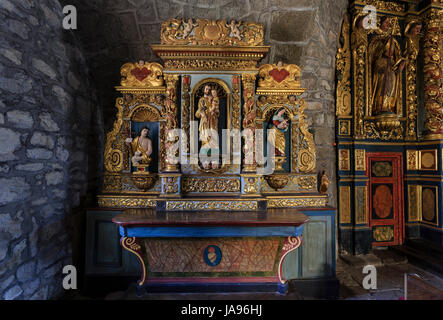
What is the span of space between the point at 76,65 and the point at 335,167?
16.2 feet

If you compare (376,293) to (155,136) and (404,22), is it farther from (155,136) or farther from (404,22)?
(404,22)

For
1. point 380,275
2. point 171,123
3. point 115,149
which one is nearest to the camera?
point 171,123

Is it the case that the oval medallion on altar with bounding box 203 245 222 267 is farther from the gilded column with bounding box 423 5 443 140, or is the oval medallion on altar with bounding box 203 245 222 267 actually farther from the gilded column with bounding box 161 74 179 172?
the gilded column with bounding box 423 5 443 140

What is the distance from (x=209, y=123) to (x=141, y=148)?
3.62ft

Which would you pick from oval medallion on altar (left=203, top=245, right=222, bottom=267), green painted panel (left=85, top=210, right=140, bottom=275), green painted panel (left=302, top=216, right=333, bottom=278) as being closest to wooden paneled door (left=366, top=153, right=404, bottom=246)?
green painted panel (left=302, top=216, right=333, bottom=278)

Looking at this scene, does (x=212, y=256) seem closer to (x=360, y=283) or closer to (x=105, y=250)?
(x=105, y=250)

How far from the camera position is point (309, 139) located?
3.27 metres

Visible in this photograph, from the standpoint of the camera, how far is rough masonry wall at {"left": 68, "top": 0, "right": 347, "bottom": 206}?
126 inches

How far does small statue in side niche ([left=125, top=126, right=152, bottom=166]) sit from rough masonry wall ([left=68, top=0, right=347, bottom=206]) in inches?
37.2

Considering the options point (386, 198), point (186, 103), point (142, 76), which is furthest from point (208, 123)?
point (386, 198)

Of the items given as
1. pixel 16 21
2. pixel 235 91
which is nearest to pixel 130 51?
pixel 16 21

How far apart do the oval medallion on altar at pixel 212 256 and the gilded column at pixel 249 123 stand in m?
1.13

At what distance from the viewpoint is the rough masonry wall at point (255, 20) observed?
320 centimetres

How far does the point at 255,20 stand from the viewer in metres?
3.33
